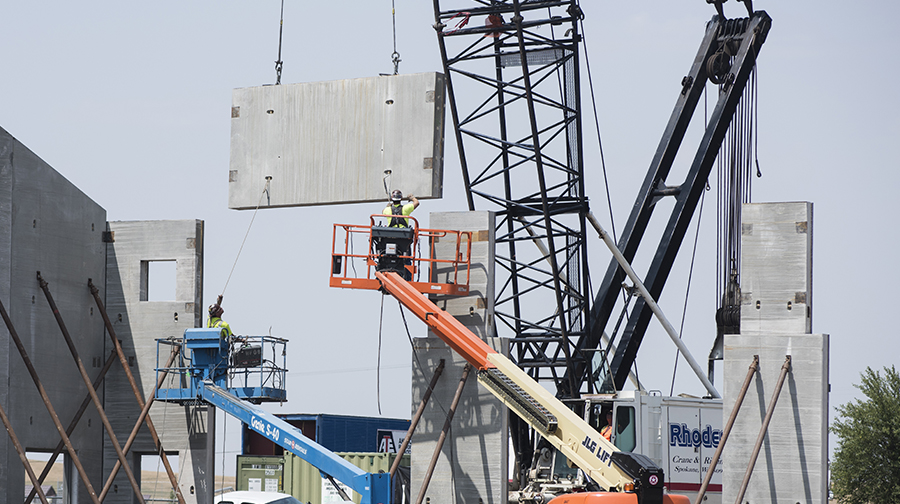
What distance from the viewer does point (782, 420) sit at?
18.5m

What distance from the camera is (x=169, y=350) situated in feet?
77.8

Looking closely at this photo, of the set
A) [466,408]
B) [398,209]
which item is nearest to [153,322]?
[398,209]

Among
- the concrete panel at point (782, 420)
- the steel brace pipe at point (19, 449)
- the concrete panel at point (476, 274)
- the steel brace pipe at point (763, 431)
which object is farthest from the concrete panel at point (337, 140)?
the steel brace pipe at point (763, 431)

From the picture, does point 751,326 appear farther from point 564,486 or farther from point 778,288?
point 564,486

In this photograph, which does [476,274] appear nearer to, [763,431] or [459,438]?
[459,438]

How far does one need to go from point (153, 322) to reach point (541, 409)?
9.79 meters

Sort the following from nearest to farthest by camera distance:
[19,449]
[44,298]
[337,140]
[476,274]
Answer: [19,449], [476,274], [44,298], [337,140]

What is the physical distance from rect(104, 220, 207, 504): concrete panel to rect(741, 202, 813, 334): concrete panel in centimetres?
1166

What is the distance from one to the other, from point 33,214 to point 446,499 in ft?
33.7

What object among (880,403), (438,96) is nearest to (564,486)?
(438,96)

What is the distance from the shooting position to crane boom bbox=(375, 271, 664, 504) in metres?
16.8

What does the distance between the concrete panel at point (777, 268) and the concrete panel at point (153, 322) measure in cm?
1166

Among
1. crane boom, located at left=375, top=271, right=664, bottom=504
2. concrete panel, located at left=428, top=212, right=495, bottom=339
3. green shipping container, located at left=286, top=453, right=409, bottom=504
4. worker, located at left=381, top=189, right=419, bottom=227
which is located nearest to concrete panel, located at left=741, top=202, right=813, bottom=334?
crane boom, located at left=375, top=271, right=664, bottom=504

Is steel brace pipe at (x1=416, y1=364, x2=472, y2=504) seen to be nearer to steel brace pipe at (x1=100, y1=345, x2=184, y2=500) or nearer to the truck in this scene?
the truck
